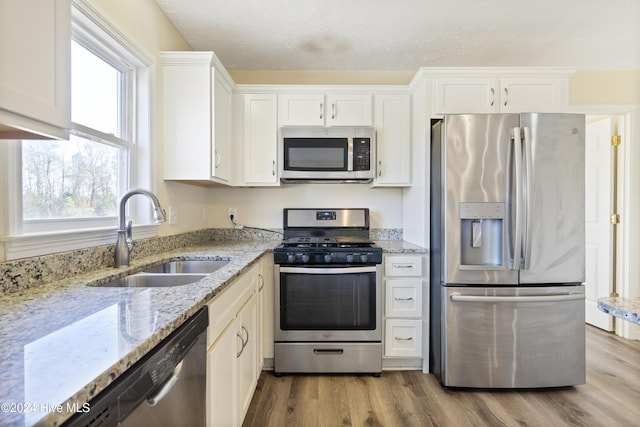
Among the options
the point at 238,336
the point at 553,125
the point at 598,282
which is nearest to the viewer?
the point at 238,336

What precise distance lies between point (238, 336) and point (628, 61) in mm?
3852

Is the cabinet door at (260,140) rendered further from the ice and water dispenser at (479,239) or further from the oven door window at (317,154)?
the ice and water dispenser at (479,239)

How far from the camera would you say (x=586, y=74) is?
2873 millimetres

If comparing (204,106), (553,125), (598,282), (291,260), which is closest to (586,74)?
(553,125)

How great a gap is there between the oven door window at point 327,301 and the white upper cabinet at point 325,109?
3.98 feet

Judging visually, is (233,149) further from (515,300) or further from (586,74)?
(586,74)

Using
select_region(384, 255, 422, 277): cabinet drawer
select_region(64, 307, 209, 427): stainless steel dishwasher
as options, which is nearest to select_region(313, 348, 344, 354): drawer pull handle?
select_region(384, 255, 422, 277): cabinet drawer

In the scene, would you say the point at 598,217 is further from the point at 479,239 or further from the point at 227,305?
the point at 227,305

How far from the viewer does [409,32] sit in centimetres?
226

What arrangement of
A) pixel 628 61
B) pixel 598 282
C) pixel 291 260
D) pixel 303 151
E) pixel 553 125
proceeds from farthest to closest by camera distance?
pixel 598 282, pixel 628 61, pixel 303 151, pixel 291 260, pixel 553 125

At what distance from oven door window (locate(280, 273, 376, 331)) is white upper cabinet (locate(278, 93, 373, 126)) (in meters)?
1.21

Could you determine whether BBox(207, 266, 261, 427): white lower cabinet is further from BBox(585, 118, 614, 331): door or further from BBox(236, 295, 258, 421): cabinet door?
BBox(585, 118, 614, 331): door

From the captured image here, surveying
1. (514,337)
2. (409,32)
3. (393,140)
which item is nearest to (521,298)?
(514,337)

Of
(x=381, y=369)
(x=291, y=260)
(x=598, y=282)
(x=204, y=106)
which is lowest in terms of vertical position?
(x=381, y=369)
